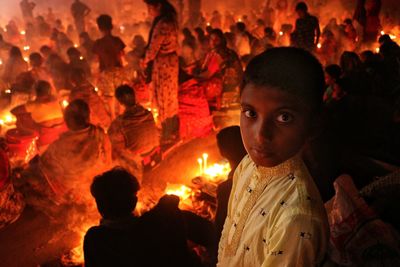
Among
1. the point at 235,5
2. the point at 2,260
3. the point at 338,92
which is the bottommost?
the point at 2,260

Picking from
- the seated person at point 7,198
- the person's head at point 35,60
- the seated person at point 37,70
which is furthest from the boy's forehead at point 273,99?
the person's head at point 35,60

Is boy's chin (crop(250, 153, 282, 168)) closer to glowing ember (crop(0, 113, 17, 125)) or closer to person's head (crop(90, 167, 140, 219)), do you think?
person's head (crop(90, 167, 140, 219))

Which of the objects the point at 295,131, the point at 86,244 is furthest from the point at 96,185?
the point at 295,131

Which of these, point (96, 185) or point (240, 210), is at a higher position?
point (240, 210)

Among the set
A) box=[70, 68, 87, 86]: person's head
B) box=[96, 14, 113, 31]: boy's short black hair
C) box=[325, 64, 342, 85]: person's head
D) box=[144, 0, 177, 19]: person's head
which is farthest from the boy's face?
box=[96, 14, 113, 31]: boy's short black hair

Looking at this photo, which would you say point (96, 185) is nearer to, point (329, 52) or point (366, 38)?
point (329, 52)

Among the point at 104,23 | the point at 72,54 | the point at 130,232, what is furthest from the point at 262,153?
the point at 72,54

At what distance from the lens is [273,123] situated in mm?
1200

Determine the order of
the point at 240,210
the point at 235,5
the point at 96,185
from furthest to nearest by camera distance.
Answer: the point at 235,5 → the point at 96,185 → the point at 240,210

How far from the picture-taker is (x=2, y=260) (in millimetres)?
3730

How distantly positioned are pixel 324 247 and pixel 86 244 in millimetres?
1403

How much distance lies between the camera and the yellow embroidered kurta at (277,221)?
44.2 inches

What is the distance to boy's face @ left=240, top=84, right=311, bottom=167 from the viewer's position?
1182 millimetres

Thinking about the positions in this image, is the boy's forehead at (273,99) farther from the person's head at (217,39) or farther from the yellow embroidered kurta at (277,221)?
the person's head at (217,39)
